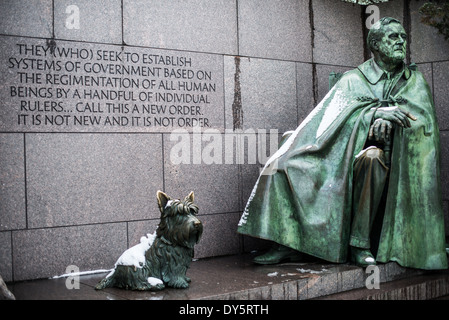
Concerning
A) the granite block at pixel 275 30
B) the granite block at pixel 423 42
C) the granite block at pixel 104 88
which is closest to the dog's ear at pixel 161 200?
the granite block at pixel 104 88

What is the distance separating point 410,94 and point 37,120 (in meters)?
3.59

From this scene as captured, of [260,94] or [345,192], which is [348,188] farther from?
[260,94]

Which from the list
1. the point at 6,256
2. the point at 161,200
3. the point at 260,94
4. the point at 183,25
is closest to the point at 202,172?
the point at 260,94

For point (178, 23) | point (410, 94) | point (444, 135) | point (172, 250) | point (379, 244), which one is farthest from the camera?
point (444, 135)

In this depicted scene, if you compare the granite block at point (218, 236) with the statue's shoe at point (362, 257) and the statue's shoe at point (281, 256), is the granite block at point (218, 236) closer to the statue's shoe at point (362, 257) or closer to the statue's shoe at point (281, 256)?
the statue's shoe at point (281, 256)

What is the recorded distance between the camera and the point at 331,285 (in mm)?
4855

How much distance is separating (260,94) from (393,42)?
1.81 meters

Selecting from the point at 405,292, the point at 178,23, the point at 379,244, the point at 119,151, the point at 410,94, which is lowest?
the point at 405,292

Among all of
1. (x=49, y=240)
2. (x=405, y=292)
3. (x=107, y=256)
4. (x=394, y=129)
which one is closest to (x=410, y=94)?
(x=394, y=129)

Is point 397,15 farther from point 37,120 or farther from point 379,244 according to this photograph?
point 37,120

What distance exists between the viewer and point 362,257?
5156 millimetres

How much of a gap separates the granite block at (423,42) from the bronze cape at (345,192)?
2.20 metres

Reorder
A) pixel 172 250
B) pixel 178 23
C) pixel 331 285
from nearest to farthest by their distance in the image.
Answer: pixel 172 250 → pixel 331 285 → pixel 178 23

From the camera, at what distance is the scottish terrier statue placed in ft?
14.5
